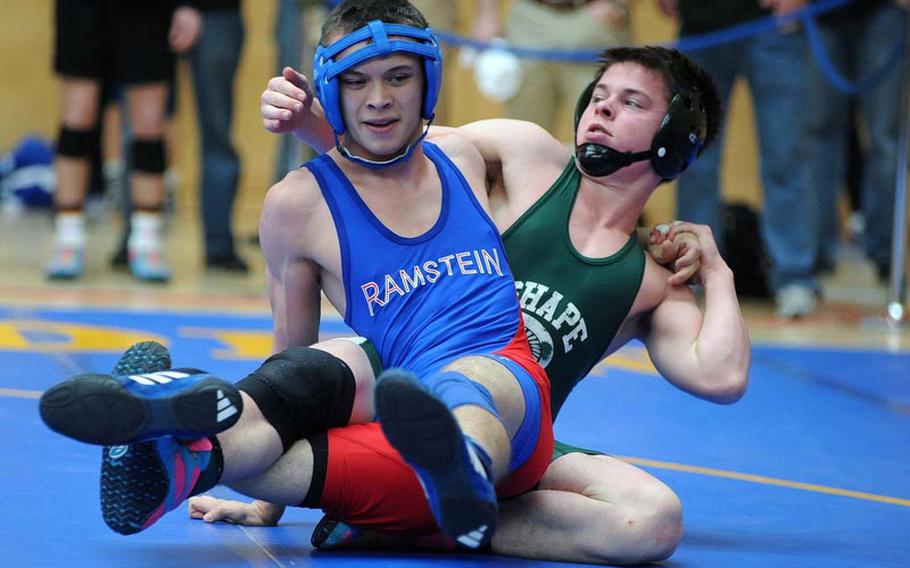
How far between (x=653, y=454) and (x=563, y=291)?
90 cm

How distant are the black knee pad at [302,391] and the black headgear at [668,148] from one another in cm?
81

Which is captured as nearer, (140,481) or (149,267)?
(140,481)

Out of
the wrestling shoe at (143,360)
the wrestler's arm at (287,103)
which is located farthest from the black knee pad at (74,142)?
the wrestling shoe at (143,360)

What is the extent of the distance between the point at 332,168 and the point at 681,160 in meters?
0.81

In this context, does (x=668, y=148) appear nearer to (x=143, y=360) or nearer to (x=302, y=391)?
A: (x=302, y=391)

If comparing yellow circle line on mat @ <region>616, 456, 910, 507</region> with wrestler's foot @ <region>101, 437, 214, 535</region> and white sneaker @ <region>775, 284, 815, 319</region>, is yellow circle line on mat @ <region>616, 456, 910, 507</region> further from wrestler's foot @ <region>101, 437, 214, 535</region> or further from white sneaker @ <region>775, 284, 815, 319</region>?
white sneaker @ <region>775, 284, 815, 319</region>

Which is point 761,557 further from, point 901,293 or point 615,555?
point 901,293

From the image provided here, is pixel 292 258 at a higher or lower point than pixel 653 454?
higher

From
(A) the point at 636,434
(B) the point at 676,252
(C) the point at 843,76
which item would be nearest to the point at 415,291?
(B) the point at 676,252

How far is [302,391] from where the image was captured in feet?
9.04

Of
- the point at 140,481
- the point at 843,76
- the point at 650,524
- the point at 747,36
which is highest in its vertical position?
the point at 747,36

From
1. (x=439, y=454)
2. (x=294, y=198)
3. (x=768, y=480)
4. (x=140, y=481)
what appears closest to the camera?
(x=439, y=454)

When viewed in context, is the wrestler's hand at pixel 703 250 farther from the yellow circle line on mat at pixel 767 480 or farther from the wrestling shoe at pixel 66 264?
the wrestling shoe at pixel 66 264

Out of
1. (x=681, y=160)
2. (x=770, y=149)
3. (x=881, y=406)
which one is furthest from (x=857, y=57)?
(x=681, y=160)
